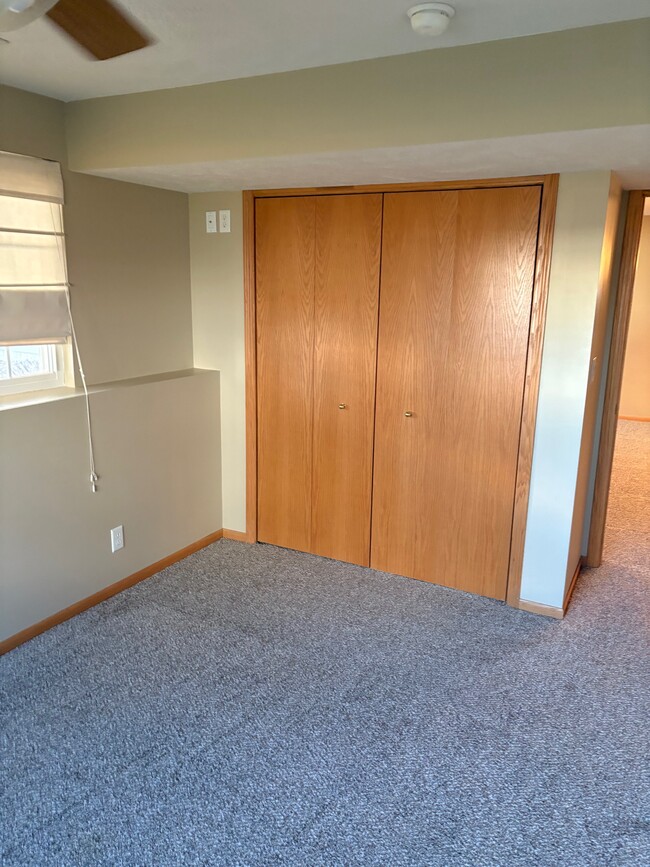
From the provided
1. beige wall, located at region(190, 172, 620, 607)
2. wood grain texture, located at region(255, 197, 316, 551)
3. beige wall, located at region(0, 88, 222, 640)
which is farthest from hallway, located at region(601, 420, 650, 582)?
beige wall, located at region(0, 88, 222, 640)

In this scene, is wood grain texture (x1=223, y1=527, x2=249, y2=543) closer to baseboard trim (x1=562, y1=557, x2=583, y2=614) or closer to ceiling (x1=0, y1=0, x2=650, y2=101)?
baseboard trim (x1=562, y1=557, x2=583, y2=614)

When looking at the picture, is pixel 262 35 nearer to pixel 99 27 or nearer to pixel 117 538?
pixel 99 27

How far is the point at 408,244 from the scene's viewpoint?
3.04 m

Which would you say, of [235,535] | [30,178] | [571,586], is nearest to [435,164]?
[30,178]

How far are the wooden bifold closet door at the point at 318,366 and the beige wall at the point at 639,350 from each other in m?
5.06

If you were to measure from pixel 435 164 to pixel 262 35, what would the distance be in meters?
0.84

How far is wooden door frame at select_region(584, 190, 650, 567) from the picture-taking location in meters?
3.20

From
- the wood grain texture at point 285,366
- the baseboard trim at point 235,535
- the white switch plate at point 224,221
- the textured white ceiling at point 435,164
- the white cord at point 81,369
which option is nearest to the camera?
the textured white ceiling at point 435,164

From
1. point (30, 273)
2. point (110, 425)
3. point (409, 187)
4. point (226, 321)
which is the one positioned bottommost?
point (110, 425)

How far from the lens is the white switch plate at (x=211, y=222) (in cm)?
348

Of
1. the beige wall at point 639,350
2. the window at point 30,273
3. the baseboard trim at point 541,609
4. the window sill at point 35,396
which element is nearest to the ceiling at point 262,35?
the window at point 30,273

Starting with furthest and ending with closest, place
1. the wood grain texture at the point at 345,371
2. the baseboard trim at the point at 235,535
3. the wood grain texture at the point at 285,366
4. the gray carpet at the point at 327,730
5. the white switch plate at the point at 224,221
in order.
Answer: the baseboard trim at the point at 235,535 → the white switch plate at the point at 224,221 → the wood grain texture at the point at 285,366 → the wood grain texture at the point at 345,371 → the gray carpet at the point at 327,730

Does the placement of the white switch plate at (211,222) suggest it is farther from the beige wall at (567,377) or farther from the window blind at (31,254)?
Answer: the beige wall at (567,377)

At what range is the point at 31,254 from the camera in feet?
8.80
